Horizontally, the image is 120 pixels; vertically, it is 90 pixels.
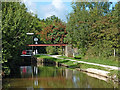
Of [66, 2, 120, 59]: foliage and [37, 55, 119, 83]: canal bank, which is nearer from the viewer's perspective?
[37, 55, 119, 83]: canal bank

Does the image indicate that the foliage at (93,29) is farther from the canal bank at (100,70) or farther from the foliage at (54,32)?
the foliage at (54,32)

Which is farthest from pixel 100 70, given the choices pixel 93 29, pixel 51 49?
pixel 51 49

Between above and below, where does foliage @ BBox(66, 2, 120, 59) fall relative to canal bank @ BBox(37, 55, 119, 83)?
above

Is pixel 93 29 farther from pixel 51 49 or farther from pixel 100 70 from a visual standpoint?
pixel 51 49

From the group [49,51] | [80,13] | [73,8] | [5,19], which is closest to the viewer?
[5,19]

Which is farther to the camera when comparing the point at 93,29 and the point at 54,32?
the point at 54,32

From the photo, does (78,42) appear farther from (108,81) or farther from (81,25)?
(108,81)

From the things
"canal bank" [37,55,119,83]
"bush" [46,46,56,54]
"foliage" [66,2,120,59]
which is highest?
"foliage" [66,2,120,59]

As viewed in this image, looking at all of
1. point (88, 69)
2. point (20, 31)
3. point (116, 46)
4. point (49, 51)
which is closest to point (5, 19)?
point (20, 31)

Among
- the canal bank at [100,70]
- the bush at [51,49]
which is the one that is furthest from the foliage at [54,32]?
the canal bank at [100,70]

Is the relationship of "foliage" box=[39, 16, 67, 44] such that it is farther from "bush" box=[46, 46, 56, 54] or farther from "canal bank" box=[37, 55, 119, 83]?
"canal bank" box=[37, 55, 119, 83]

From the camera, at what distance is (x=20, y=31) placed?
65.8 ft

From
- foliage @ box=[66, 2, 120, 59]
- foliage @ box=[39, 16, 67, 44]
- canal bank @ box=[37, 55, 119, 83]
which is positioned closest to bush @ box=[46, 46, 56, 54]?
foliage @ box=[39, 16, 67, 44]

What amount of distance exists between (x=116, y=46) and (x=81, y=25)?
676cm
